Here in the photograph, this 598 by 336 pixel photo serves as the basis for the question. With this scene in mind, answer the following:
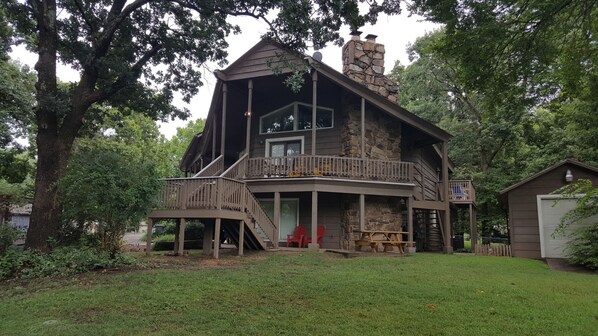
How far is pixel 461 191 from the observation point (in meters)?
18.5

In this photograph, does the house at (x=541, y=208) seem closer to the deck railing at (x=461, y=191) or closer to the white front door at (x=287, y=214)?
the deck railing at (x=461, y=191)

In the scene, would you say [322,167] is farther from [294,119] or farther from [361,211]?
[294,119]

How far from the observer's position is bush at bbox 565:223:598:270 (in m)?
10.0

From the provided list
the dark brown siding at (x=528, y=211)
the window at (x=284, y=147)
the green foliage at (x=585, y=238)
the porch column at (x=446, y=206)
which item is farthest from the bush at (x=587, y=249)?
the window at (x=284, y=147)

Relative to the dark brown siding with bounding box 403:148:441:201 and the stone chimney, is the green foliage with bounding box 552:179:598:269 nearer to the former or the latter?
the dark brown siding with bounding box 403:148:441:201

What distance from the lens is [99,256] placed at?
8.49 m

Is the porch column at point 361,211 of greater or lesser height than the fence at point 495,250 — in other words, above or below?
above

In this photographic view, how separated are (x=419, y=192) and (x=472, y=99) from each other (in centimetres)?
1484

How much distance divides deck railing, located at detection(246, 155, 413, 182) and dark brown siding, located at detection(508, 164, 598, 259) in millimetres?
3993

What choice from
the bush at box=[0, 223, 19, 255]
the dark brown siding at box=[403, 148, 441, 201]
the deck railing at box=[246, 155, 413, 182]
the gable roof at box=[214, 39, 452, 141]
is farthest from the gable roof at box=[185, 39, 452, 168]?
the bush at box=[0, 223, 19, 255]

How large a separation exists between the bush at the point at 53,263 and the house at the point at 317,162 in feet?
8.15

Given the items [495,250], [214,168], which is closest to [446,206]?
[495,250]

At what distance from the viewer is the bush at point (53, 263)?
25.9ft

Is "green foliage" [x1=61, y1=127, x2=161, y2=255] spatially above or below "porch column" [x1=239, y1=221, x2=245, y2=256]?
above
